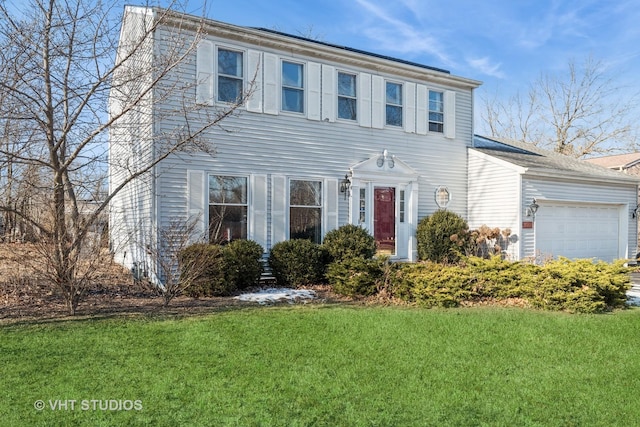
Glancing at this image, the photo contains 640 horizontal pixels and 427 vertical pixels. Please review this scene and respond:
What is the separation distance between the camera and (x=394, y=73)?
39.4ft

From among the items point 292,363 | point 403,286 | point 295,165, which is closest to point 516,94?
point 295,165

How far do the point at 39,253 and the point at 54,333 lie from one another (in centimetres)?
138

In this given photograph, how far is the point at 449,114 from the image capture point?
42.5 ft

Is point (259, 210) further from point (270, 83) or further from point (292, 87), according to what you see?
point (292, 87)

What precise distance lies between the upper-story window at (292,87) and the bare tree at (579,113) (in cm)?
2342

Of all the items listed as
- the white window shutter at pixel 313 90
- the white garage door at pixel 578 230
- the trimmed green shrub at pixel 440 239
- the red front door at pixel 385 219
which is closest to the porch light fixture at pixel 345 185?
the red front door at pixel 385 219

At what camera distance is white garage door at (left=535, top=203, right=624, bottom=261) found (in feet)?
41.3

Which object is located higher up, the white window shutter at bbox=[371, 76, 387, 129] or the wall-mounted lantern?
the white window shutter at bbox=[371, 76, 387, 129]

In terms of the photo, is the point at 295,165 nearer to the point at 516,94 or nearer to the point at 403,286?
the point at 403,286

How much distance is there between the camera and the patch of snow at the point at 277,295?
8.00 m

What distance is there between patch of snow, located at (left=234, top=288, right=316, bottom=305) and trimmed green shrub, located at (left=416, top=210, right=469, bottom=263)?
4.11 m

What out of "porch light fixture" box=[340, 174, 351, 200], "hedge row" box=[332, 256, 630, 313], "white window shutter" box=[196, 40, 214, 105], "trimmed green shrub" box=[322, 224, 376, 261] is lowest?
"hedge row" box=[332, 256, 630, 313]

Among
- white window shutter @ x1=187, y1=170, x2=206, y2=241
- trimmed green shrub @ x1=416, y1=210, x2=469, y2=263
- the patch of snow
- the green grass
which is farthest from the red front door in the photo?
the green grass

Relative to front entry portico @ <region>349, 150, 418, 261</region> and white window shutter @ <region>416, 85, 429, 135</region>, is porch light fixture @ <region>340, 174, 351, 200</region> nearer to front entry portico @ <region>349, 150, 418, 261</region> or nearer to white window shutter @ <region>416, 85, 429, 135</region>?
front entry portico @ <region>349, 150, 418, 261</region>
